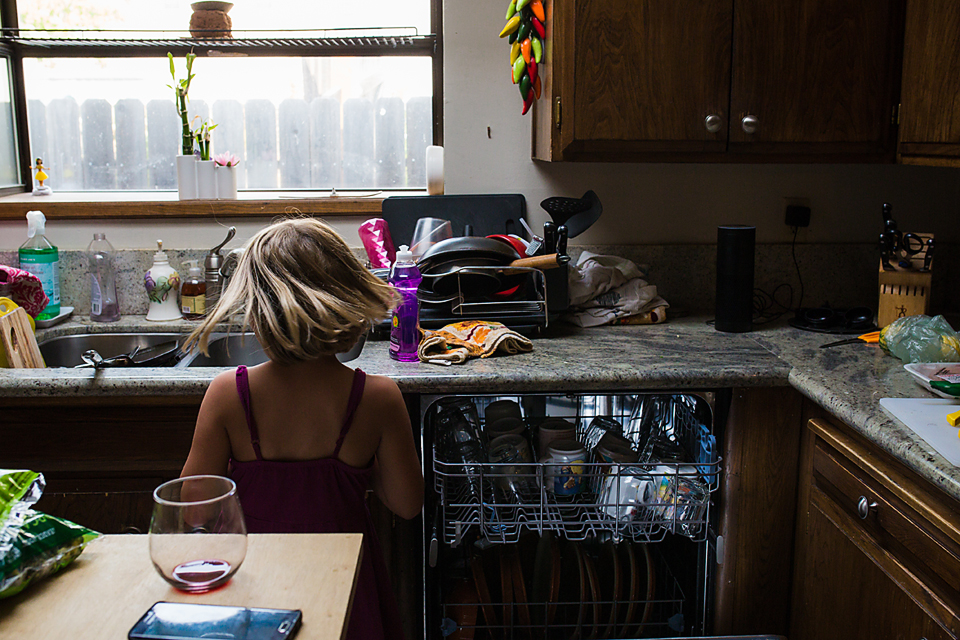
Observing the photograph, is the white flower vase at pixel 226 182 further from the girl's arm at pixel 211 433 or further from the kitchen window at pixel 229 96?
the girl's arm at pixel 211 433

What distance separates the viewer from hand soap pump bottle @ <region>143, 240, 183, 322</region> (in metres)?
2.24

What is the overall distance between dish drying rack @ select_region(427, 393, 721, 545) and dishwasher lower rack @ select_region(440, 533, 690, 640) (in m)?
0.07

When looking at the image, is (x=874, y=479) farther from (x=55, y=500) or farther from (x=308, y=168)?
(x=308, y=168)

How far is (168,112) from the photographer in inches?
96.7

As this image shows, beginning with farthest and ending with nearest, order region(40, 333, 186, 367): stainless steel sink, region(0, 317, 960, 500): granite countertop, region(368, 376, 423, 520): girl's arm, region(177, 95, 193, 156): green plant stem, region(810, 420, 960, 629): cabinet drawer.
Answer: region(177, 95, 193, 156): green plant stem, region(40, 333, 186, 367): stainless steel sink, region(0, 317, 960, 500): granite countertop, region(368, 376, 423, 520): girl's arm, region(810, 420, 960, 629): cabinet drawer

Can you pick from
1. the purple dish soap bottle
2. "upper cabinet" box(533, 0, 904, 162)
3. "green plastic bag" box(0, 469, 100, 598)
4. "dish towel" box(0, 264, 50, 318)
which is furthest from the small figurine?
"green plastic bag" box(0, 469, 100, 598)

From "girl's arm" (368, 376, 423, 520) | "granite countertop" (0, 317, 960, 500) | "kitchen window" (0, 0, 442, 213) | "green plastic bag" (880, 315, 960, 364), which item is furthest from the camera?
"kitchen window" (0, 0, 442, 213)

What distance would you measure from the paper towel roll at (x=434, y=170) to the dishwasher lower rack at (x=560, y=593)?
1019 mm

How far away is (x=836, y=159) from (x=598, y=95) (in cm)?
67

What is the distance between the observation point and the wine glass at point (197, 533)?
0.78 meters

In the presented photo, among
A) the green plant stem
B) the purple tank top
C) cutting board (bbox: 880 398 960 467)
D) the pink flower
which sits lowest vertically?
the purple tank top

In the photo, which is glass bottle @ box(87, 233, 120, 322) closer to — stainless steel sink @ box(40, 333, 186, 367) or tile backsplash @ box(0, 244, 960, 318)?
stainless steel sink @ box(40, 333, 186, 367)

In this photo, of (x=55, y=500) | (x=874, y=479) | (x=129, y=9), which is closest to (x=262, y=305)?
(x=55, y=500)

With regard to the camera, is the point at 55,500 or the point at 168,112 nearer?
the point at 55,500
